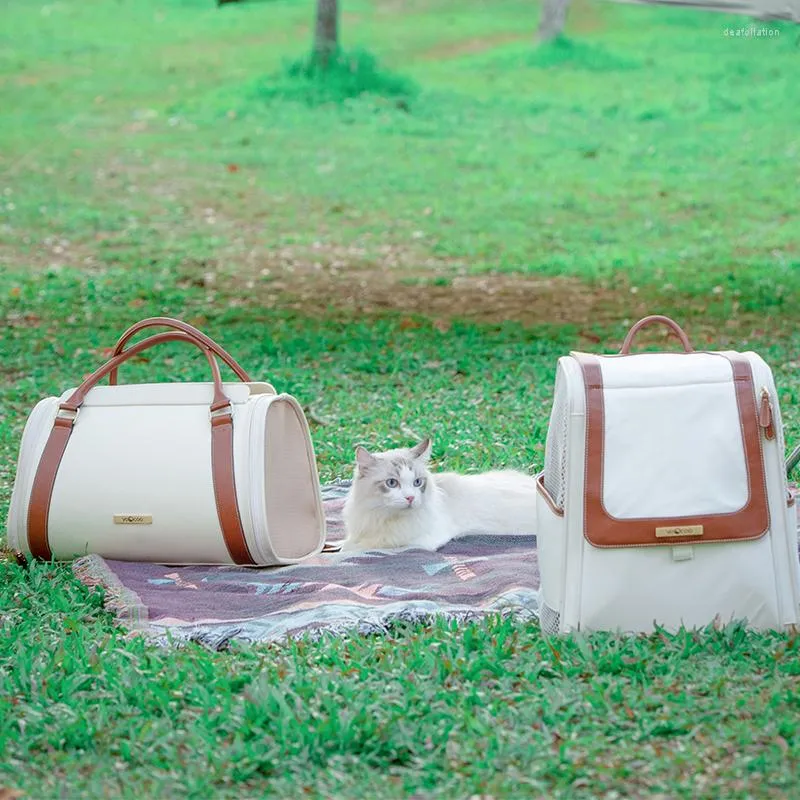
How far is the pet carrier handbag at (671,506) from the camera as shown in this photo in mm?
3193

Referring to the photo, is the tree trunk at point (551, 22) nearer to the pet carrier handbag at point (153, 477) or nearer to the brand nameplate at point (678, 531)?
the pet carrier handbag at point (153, 477)

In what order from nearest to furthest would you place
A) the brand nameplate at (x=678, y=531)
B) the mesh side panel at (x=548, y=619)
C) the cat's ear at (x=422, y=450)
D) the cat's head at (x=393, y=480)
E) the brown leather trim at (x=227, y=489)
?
1. the brand nameplate at (x=678, y=531)
2. the mesh side panel at (x=548, y=619)
3. the brown leather trim at (x=227, y=489)
4. the cat's head at (x=393, y=480)
5. the cat's ear at (x=422, y=450)

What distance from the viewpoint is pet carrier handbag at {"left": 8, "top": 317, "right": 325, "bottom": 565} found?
4035mm

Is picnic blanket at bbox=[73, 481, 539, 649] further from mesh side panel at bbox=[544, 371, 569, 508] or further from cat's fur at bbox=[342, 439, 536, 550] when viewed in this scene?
mesh side panel at bbox=[544, 371, 569, 508]

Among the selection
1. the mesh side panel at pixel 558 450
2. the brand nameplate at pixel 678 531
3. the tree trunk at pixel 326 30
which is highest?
the tree trunk at pixel 326 30

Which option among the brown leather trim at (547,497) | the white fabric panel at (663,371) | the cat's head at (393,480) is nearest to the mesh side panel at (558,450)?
the brown leather trim at (547,497)

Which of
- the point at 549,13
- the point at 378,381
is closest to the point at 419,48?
the point at 549,13

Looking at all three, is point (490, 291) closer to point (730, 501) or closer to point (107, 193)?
point (107, 193)

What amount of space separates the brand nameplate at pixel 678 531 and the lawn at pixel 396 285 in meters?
0.24

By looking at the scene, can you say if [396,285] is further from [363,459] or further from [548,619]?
[548,619]

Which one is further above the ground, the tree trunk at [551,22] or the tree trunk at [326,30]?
the tree trunk at [551,22]

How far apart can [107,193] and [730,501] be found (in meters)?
10.5

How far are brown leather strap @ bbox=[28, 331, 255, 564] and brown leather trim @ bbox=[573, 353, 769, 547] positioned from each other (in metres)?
1.24

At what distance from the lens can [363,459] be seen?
4383 mm
